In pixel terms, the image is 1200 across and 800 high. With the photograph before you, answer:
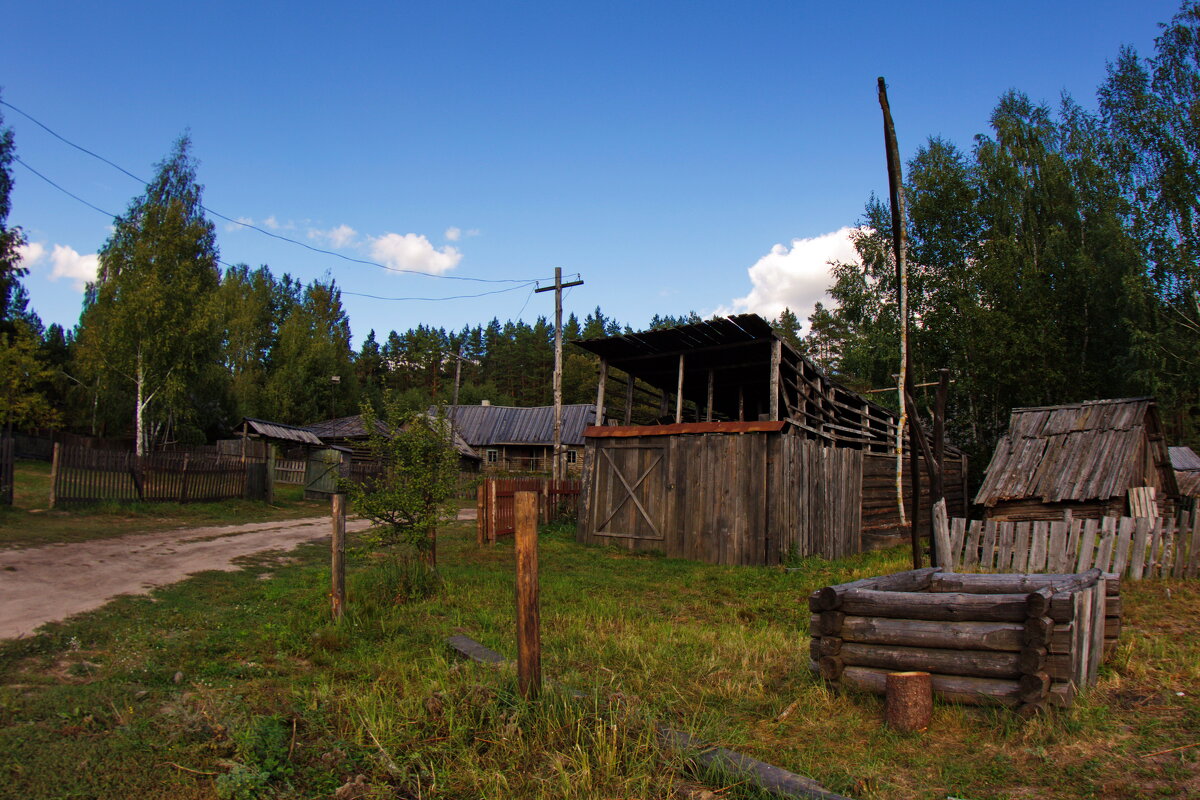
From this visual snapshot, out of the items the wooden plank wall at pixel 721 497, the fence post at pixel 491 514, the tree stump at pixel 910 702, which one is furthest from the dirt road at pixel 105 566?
the tree stump at pixel 910 702

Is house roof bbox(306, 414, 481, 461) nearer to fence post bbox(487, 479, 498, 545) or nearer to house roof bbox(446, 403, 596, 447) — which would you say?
house roof bbox(446, 403, 596, 447)

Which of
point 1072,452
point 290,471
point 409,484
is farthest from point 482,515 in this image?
point 290,471

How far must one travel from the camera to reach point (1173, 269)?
69.3 feet

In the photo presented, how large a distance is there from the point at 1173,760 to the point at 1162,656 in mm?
2529

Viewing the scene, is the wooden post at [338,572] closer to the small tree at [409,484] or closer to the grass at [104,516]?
the small tree at [409,484]

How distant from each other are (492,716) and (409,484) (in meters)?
4.99

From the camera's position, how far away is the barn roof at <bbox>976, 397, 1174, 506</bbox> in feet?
44.7

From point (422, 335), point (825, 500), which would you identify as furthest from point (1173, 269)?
point (422, 335)

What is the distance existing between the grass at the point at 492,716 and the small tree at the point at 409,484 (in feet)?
4.60

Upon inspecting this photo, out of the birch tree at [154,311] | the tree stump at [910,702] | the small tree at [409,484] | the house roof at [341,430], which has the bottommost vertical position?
the tree stump at [910,702]

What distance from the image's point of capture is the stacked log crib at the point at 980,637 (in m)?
4.47

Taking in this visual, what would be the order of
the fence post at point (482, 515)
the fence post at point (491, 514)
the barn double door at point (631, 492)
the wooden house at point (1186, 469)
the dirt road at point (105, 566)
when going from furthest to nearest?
the wooden house at point (1186, 469) < the fence post at point (491, 514) < the fence post at point (482, 515) < the barn double door at point (631, 492) < the dirt road at point (105, 566)

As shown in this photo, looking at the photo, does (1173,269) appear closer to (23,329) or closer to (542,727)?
(542,727)

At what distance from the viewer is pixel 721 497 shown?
13078 mm
